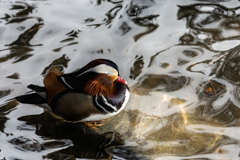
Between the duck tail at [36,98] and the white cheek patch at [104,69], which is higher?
the white cheek patch at [104,69]

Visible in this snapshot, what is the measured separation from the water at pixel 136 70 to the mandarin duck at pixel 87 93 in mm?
263

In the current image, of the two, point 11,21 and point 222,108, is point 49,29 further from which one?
point 222,108

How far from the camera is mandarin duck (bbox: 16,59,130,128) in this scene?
2744mm

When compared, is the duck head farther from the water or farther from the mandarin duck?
the water

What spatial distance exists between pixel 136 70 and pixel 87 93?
1050mm

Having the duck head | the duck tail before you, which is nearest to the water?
the duck tail

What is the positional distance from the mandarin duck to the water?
263 millimetres

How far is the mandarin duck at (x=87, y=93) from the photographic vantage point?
2.74 m

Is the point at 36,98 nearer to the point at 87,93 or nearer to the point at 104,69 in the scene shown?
the point at 87,93

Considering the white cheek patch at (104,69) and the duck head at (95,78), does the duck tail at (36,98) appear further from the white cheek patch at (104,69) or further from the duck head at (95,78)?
the white cheek patch at (104,69)

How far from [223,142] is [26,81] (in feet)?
7.94

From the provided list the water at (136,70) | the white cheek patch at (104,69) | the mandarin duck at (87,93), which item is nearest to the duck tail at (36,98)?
the mandarin duck at (87,93)

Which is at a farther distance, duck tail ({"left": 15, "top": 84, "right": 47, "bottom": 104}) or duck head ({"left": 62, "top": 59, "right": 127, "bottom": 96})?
duck tail ({"left": 15, "top": 84, "right": 47, "bottom": 104})

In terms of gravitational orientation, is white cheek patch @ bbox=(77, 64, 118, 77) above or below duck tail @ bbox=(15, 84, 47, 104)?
above
